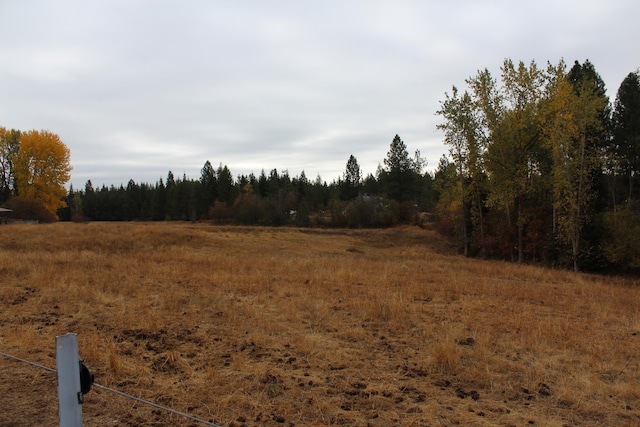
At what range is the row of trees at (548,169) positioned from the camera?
24.2m

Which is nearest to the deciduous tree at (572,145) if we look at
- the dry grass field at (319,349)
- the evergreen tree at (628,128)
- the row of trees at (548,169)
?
the row of trees at (548,169)

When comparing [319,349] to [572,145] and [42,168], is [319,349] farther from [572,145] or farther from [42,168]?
[42,168]

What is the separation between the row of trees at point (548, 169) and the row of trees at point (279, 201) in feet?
102

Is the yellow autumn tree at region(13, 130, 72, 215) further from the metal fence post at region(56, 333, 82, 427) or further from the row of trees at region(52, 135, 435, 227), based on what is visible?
the metal fence post at region(56, 333, 82, 427)

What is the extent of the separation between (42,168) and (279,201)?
1339 inches

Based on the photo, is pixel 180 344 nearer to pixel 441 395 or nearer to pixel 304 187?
pixel 441 395

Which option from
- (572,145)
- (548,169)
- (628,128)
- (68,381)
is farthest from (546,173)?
(68,381)

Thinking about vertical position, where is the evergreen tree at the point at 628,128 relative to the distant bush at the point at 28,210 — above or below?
above

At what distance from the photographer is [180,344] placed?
6762 millimetres

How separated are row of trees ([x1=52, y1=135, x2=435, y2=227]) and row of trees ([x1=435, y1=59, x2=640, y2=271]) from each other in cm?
3114

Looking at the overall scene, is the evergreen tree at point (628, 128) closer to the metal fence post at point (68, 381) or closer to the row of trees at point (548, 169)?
the row of trees at point (548, 169)

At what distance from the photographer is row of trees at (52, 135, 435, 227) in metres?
66.3

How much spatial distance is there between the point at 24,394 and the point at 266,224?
61.5m

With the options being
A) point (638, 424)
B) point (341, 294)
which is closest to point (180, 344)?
point (341, 294)
